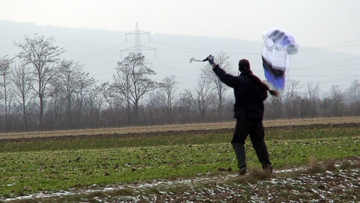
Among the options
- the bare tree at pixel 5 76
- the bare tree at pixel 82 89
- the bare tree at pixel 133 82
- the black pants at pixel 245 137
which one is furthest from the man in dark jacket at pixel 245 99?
the bare tree at pixel 82 89

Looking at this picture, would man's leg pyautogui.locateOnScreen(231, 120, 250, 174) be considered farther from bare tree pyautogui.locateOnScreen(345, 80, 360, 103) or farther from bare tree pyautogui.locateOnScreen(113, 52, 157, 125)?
bare tree pyautogui.locateOnScreen(345, 80, 360, 103)

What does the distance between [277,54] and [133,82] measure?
7660cm

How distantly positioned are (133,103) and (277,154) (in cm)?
7078

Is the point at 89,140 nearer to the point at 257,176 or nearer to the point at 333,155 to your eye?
the point at 333,155

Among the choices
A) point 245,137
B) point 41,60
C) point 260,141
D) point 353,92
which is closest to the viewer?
point 245,137

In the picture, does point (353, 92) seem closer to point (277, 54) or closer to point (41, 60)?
point (41, 60)

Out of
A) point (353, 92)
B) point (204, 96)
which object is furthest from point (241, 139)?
point (353, 92)

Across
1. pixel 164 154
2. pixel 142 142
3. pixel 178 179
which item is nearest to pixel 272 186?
pixel 178 179

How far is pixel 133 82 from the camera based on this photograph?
8612 cm

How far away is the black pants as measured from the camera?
9.70 meters

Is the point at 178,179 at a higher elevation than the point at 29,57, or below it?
below

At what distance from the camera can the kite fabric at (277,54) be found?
9.91 metres

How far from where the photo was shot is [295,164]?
12.2 metres

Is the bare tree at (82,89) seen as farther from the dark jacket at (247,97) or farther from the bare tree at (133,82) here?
the dark jacket at (247,97)
